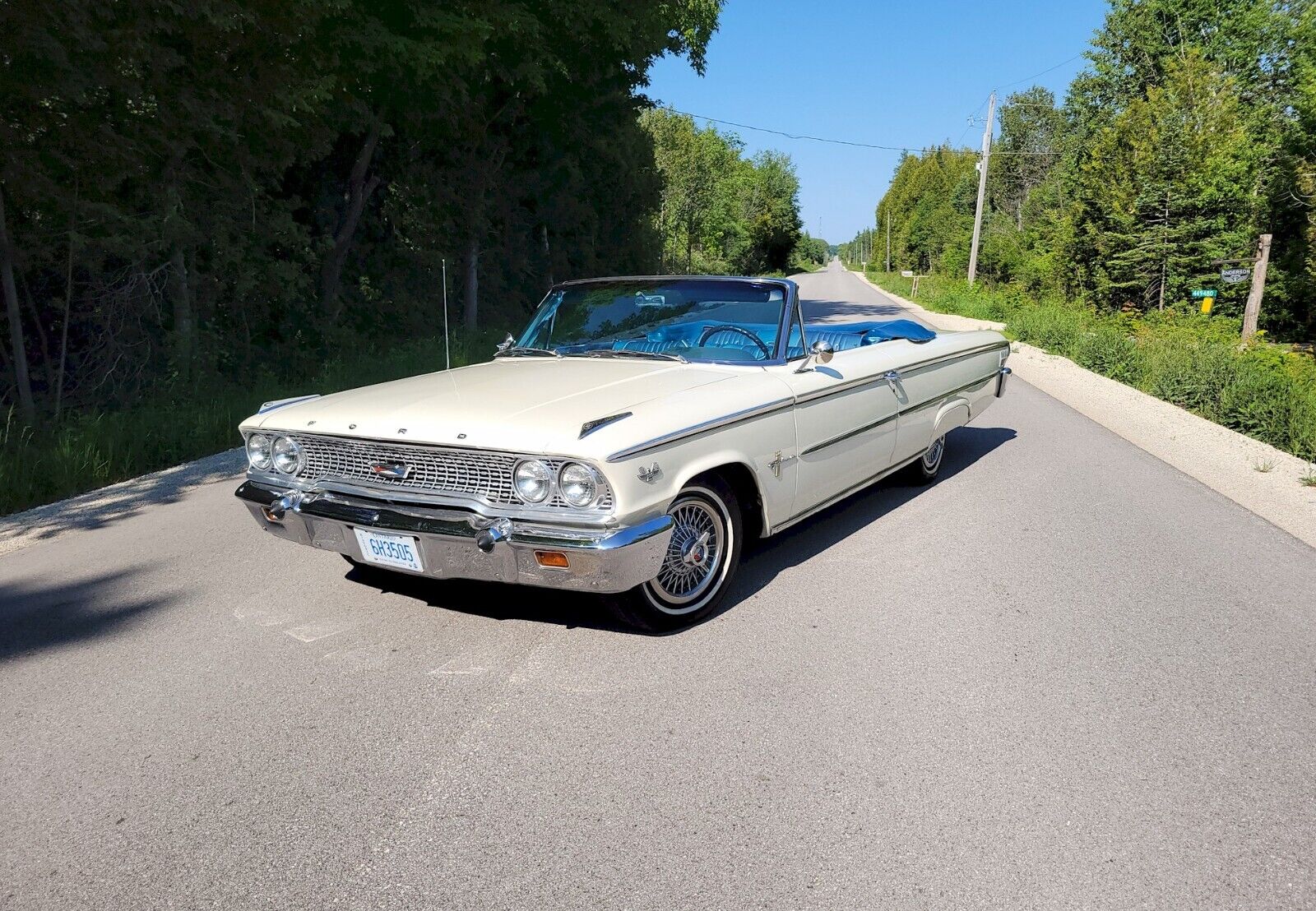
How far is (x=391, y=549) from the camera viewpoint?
374cm

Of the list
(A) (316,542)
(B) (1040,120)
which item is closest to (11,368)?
(A) (316,542)

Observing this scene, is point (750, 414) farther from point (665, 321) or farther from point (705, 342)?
point (665, 321)

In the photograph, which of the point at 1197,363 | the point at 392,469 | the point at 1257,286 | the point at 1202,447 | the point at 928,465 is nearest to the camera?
the point at 392,469

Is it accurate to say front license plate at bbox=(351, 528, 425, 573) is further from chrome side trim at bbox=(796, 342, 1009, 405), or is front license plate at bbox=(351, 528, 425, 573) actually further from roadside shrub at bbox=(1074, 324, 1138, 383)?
roadside shrub at bbox=(1074, 324, 1138, 383)

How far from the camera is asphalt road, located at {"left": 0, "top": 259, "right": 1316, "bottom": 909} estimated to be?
7.98ft

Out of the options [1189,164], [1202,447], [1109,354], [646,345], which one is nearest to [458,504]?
[646,345]

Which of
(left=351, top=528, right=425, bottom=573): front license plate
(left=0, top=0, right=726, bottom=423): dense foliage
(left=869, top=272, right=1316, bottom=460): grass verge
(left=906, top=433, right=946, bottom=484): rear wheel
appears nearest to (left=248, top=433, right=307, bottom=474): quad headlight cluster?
(left=351, top=528, right=425, bottom=573): front license plate

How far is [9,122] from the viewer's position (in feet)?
Answer: 28.4

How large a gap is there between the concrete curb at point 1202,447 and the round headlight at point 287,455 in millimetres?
5650

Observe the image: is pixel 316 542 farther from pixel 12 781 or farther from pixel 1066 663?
pixel 1066 663

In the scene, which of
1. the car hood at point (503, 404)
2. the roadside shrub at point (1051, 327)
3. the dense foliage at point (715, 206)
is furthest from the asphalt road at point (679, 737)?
the dense foliage at point (715, 206)

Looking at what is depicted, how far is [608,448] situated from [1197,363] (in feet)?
36.1

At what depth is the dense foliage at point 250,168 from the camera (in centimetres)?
907

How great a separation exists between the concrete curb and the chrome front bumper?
14.3 ft
